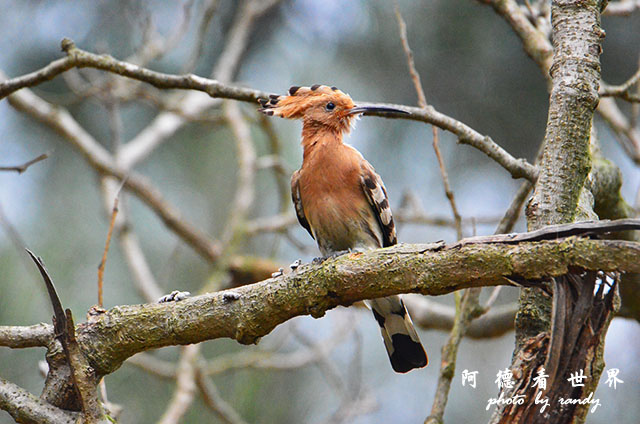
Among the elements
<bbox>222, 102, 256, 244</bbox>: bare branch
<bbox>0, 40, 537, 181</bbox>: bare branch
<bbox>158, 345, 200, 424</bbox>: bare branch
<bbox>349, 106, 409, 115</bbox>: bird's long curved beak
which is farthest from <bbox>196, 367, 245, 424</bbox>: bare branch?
<bbox>0, 40, 537, 181</bbox>: bare branch

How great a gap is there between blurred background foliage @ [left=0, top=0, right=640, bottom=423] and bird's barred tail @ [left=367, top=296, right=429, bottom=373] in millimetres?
2566

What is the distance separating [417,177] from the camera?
7.77m

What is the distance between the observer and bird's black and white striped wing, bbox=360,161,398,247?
3.74 m

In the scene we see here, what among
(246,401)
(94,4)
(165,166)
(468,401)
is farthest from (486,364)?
(94,4)

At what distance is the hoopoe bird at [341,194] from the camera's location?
144 inches

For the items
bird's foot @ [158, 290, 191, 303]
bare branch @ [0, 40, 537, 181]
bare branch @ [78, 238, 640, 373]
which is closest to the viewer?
bare branch @ [78, 238, 640, 373]

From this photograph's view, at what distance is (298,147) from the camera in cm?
776

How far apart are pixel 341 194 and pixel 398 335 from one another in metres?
0.80

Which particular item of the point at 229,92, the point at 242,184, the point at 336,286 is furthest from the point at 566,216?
the point at 242,184

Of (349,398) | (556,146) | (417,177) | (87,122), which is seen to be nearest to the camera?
(556,146)

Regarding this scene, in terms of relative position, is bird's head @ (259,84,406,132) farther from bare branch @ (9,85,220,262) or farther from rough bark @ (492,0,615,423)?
bare branch @ (9,85,220,262)

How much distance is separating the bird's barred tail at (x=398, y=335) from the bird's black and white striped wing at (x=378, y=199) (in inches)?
13.9

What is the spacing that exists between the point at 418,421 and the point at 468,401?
785 millimetres

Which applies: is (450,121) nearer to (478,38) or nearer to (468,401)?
(478,38)
